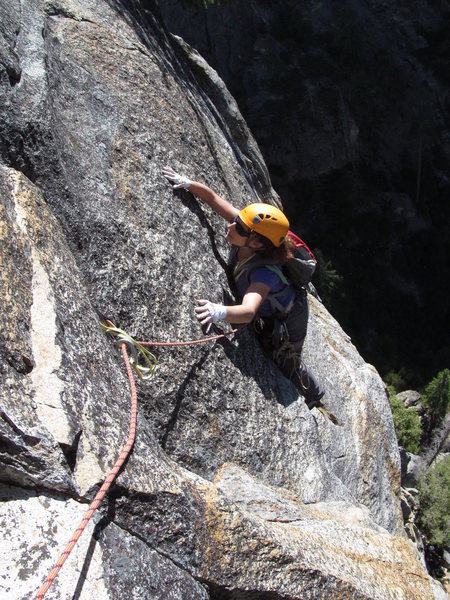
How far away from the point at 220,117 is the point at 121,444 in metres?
6.16

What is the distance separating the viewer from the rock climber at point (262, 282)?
5.16 meters

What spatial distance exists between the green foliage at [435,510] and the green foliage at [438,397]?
27.3ft

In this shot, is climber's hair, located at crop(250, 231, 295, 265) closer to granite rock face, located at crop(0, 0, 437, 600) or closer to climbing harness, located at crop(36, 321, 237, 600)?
granite rock face, located at crop(0, 0, 437, 600)

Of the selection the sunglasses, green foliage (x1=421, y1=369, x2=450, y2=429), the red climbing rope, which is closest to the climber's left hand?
the sunglasses

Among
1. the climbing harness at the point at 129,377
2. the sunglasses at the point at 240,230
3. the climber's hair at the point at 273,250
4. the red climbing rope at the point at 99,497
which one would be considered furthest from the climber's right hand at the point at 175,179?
the red climbing rope at the point at 99,497

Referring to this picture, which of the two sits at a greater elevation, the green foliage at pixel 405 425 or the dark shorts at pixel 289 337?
the dark shorts at pixel 289 337

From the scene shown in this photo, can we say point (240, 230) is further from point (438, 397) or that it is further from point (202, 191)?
point (438, 397)

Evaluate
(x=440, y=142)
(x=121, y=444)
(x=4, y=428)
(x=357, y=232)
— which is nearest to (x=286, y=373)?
(x=121, y=444)

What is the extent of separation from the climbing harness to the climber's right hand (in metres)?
1.52

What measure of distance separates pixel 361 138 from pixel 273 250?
42067 mm

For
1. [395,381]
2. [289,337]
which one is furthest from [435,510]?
[289,337]

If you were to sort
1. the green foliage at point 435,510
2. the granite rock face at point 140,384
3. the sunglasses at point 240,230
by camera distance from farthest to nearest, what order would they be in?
the green foliage at point 435,510 < the sunglasses at point 240,230 < the granite rock face at point 140,384

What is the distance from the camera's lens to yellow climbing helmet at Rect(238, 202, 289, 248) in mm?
5207

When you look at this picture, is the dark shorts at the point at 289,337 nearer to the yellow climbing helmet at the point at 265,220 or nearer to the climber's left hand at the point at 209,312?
the yellow climbing helmet at the point at 265,220
